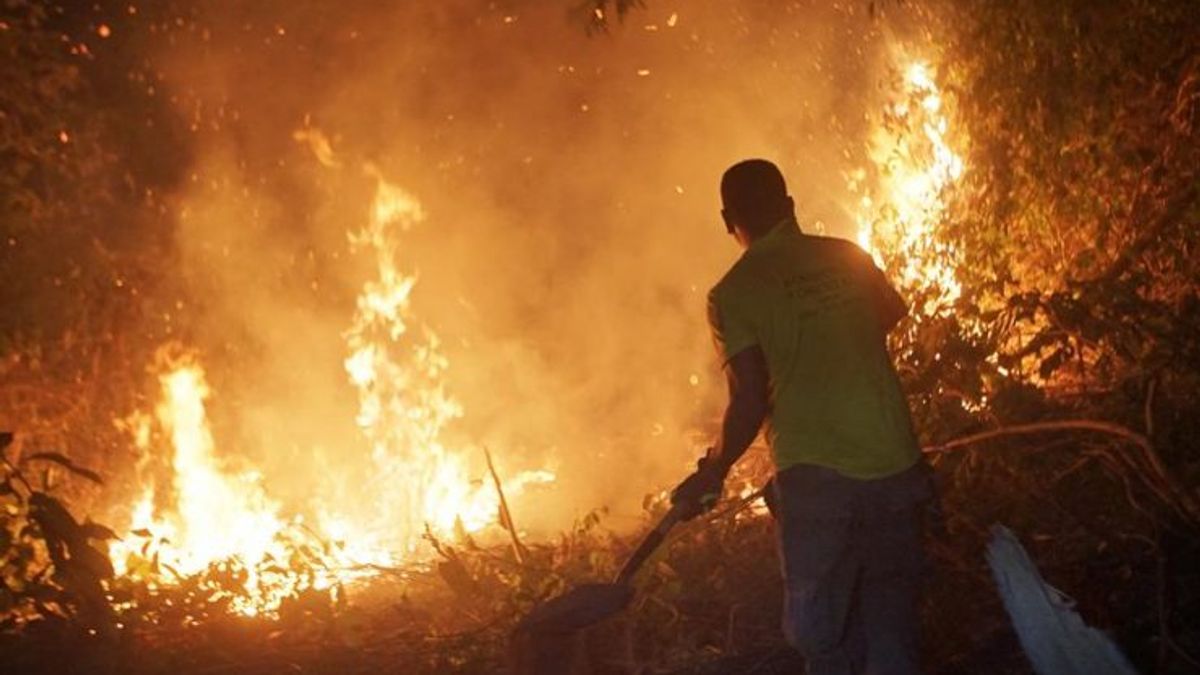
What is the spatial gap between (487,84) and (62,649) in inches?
306

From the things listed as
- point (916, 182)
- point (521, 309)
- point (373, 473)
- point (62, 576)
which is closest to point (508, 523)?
point (62, 576)

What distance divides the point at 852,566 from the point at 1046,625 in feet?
3.13

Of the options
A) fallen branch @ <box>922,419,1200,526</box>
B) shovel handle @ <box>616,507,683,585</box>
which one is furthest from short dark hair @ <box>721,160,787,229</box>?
fallen branch @ <box>922,419,1200,526</box>

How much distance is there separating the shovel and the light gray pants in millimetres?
692

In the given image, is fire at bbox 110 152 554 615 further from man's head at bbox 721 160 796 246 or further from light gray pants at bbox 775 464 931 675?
man's head at bbox 721 160 796 246

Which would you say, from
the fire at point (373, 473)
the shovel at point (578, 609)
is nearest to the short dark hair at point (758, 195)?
the shovel at point (578, 609)

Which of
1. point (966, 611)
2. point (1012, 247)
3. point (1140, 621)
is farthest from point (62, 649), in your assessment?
point (1012, 247)

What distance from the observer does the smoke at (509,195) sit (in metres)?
9.36

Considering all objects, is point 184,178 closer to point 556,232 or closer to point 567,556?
point 556,232

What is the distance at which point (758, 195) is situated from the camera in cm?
334

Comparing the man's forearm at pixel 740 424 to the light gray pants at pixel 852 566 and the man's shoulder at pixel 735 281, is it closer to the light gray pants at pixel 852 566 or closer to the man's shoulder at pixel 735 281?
the light gray pants at pixel 852 566

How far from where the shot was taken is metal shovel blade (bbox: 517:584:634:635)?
3.76m

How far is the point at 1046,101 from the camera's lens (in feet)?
23.7

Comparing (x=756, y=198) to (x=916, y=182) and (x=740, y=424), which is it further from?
(x=916, y=182)
